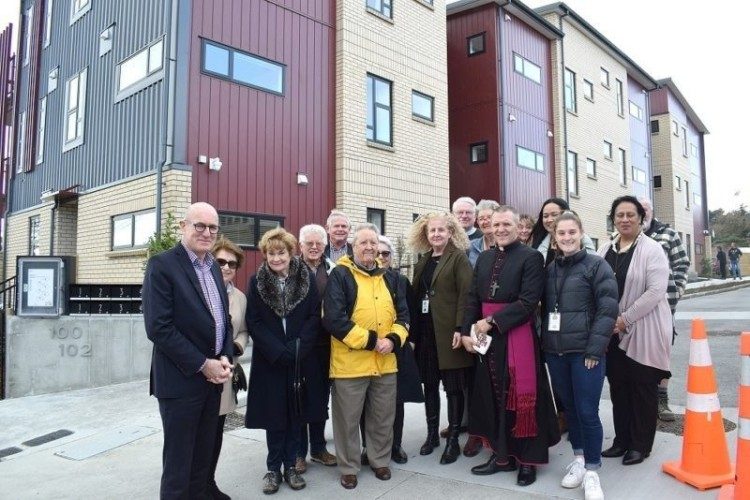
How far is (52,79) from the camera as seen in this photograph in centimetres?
1425

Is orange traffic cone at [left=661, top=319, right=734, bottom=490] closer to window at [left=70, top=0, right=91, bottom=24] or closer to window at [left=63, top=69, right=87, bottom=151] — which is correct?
window at [left=63, top=69, right=87, bottom=151]

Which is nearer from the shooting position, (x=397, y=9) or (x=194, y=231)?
(x=194, y=231)

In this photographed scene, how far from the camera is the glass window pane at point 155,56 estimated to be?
10062mm

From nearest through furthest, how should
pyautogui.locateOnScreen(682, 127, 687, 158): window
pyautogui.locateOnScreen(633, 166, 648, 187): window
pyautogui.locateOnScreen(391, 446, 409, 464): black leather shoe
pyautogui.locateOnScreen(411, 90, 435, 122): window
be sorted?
Result: pyautogui.locateOnScreen(391, 446, 409, 464): black leather shoe
pyautogui.locateOnScreen(411, 90, 435, 122): window
pyautogui.locateOnScreen(633, 166, 648, 187): window
pyautogui.locateOnScreen(682, 127, 687, 158): window

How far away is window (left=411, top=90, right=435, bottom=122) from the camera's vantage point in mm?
13789

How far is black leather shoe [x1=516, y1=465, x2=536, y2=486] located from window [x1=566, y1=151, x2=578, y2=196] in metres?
17.3

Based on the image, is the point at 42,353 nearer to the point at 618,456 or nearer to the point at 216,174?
the point at 216,174

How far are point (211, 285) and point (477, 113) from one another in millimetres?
15199

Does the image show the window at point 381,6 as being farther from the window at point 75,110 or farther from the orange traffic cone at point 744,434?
the orange traffic cone at point 744,434

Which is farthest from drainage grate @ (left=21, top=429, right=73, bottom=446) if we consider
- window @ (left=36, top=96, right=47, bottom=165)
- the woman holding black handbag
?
window @ (left=36, top=96, right=47, bottom=165)

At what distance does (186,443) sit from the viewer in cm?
317

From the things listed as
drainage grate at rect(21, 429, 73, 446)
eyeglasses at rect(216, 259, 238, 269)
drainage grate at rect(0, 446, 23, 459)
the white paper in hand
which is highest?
eyeglasses at rect(216, 259, 238, 269)

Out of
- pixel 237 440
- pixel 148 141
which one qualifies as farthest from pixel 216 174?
pixel 237 440

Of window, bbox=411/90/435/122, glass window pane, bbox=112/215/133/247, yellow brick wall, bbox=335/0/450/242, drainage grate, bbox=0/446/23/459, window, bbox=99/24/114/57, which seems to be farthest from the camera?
window, bbox=411/90/435/122
